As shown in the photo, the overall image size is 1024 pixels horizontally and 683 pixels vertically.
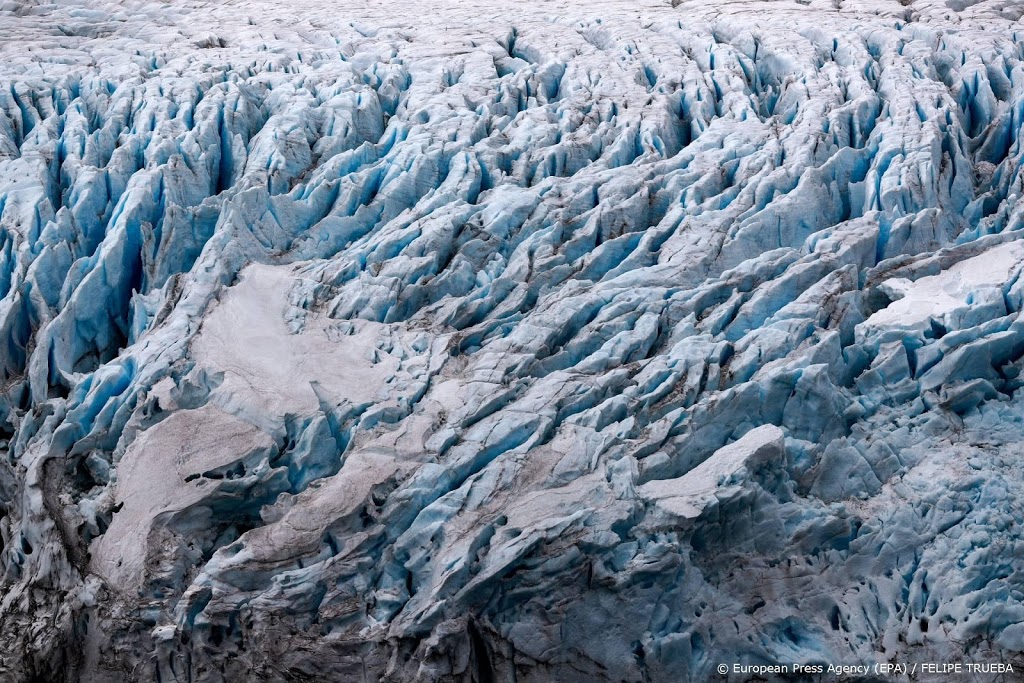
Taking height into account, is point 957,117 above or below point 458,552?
above

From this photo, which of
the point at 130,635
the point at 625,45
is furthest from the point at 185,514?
the point at 625,45

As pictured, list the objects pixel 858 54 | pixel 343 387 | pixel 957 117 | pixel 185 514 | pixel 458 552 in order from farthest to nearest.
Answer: pixel 858 54, pixel 957 117, pixel 343 387, pixel 185 514, pixel 458 552

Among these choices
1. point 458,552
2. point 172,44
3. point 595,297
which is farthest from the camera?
point 172,44

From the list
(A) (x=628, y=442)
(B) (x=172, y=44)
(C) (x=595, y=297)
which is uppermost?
(B) (x=172, y=44)

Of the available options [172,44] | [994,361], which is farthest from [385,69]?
[994,361]

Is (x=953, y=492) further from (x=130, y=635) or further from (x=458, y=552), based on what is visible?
(x=130, y=635)

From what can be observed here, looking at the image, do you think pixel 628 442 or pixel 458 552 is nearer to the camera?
pixel 458 552

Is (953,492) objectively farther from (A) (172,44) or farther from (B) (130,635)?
(A) (172,44)
